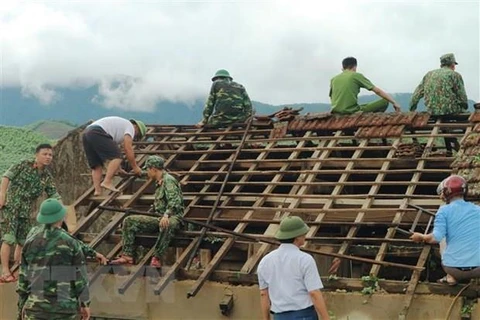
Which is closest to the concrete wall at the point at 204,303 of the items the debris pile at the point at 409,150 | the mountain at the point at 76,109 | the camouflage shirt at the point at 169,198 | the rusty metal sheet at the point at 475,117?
the camouflage shirt at the point at 169,198

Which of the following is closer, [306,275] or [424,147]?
[306,275]

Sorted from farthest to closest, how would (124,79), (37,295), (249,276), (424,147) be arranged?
1. (124,79)
2. (424,147)
3. (249,276)
4. (37,295)

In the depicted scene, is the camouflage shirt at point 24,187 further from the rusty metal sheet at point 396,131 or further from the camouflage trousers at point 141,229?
the rusty metal sheet at point 396,131

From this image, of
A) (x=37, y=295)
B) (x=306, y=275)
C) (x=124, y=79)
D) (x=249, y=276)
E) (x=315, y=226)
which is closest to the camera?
(x=306, y=275)

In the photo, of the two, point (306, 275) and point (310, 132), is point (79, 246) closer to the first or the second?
point (306, 275)

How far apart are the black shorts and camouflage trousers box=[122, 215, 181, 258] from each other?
126cm

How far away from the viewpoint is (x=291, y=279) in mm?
4781

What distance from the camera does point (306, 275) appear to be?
15.5 ft

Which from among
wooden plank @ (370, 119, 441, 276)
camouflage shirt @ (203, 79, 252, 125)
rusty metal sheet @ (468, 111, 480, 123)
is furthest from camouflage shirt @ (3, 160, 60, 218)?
rusty metal sheet @ (468, 111, 480, 123)

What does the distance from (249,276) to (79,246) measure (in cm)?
179

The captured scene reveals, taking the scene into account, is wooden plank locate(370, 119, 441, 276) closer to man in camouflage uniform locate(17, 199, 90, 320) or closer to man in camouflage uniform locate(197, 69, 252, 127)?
man in camouflage uniform locate(17, 199, 90, 320)

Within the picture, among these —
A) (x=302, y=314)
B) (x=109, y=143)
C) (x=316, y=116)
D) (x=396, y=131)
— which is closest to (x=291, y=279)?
(x=302, y=314)

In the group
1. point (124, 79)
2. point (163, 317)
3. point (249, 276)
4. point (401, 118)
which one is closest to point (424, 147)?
point (401, 118)

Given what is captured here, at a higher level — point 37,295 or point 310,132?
point 310,132
